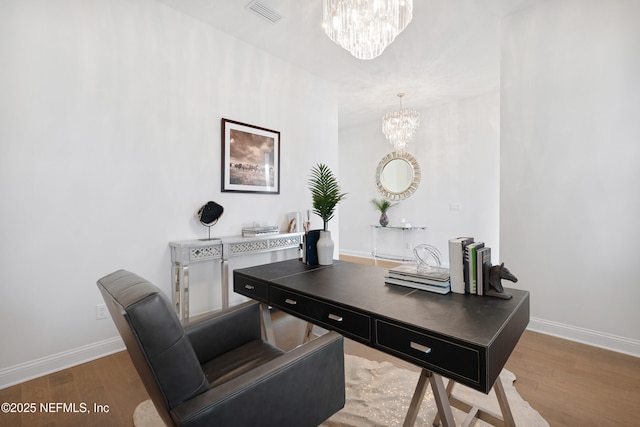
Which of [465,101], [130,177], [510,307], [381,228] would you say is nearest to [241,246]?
[130,177]

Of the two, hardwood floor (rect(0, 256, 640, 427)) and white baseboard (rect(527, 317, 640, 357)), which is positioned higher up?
white baseboard (rect(527, 317, 640, 357))

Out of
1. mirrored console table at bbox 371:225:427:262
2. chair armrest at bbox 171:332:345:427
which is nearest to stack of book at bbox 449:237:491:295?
chair armrest at bbox 171:332:345:427

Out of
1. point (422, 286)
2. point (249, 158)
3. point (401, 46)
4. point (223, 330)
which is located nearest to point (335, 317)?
point (422, 286)

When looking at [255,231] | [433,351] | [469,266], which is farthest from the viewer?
[255,231]

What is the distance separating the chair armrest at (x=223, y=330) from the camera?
141 cm

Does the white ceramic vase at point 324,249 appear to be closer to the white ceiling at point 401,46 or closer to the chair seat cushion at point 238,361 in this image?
the chair seat cushion at point 238,361

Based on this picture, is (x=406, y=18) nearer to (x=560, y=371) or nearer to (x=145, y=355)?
(x=145, y=355)

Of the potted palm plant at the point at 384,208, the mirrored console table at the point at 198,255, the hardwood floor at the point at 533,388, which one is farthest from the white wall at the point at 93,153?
the potted palm plant at the point at 384,208

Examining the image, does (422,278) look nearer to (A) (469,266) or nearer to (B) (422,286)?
(B) (422,286)

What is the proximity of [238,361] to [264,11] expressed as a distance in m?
2.80

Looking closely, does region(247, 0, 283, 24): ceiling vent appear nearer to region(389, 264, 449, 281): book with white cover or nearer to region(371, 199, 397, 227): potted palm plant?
region(389, 264, 449, 281): book with white cover

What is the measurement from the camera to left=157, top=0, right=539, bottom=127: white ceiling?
2.66 meters

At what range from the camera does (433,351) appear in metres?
1.03

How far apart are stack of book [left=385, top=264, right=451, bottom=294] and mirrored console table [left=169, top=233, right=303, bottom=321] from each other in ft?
5.27
